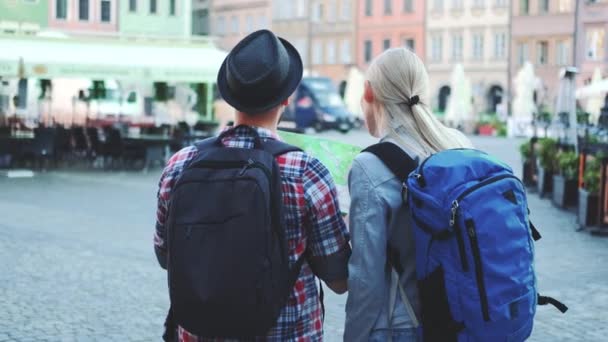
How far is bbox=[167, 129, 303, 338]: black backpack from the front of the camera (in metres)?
2.63

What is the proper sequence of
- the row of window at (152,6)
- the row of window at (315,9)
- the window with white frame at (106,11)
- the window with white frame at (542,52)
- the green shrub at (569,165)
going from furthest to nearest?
1. the row of window at (315,9)
2. the window with white frame at (542,52)
3. the row of window at (152,6)
4. the window with white frame at (106,11)
5. the green shrub at (569,165)

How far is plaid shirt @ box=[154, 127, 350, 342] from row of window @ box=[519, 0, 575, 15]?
59785mm

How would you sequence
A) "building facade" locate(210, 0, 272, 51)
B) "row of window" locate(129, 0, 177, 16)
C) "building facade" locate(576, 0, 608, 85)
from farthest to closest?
"building facade" locate(210, 0, 272, 51), "building facade" locate(576, 0, 608, 85), "row of window" locate(129, 0, 177, 16)

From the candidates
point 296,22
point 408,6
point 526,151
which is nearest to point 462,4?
point 408,6

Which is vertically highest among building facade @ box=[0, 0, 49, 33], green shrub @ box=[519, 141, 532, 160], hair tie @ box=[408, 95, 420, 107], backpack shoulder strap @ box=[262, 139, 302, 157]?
building facade @ box=[0, 0, 49, 33]

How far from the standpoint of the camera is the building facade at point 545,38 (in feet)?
198

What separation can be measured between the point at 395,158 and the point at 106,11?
53379 millimetres

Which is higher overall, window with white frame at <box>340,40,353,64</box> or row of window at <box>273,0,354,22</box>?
row of window at <box>273,0,354,22</box>

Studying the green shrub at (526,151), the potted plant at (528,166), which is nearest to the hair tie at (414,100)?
the potted plant at (528,166)

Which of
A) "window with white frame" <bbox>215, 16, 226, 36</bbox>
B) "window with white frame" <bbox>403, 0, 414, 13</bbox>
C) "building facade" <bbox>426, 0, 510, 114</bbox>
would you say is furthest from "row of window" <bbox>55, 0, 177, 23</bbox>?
"window with white frame" <bbox>215, 16, 226, 36</bbox>

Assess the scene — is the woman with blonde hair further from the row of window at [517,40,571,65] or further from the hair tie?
the row of window at [517,40,571,65]

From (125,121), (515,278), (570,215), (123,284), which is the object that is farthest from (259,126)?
(125,121)

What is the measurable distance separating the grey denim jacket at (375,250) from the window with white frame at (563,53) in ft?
195

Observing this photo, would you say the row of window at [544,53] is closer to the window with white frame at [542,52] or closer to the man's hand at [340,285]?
the window with white frame at [542,52]
